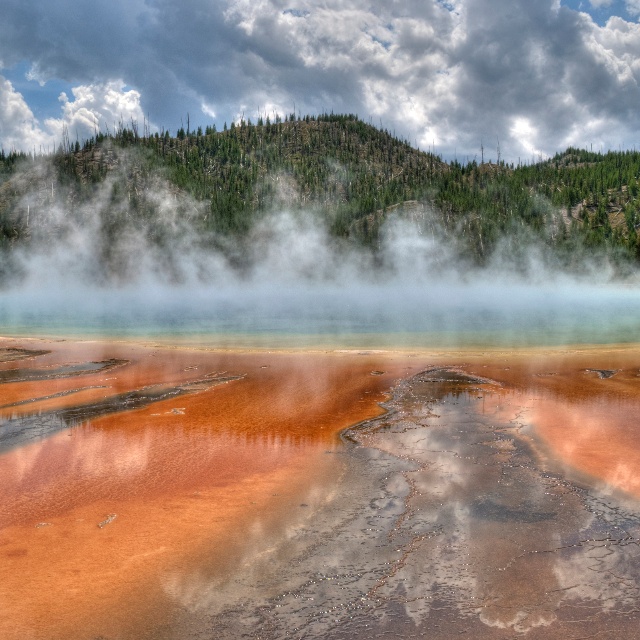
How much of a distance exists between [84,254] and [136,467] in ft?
447

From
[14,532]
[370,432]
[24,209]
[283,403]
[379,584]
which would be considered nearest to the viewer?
[379,584]

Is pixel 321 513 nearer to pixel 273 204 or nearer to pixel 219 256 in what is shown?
pixel 219 256

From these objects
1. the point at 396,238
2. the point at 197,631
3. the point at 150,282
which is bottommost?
the point at 197,631

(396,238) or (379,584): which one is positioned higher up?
(396,238)

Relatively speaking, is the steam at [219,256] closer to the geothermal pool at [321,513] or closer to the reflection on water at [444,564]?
the geothermal pool at [321,513]

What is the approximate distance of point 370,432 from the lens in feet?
39.7

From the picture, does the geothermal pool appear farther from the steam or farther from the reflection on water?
the steam

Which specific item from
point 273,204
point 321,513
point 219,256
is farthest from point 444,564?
point 273,204

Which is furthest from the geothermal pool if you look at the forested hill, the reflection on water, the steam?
the forested hill

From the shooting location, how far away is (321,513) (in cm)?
793

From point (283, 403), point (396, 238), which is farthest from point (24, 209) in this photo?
point (283, 403)

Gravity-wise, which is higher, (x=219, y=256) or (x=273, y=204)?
(x=273, y=204)

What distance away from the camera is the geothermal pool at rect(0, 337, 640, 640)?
5.62 m

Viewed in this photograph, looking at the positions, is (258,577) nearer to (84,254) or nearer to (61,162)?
(84,254)
